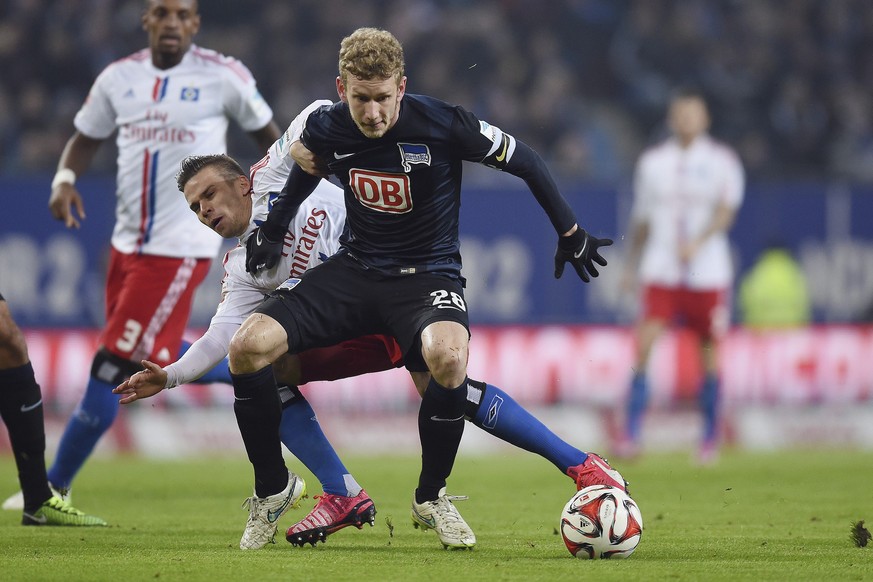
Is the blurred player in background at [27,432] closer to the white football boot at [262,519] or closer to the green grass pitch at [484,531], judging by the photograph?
the green grass pitch at [484,531]

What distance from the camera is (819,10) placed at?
642 inches

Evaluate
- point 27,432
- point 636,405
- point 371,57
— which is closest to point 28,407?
point 27,432

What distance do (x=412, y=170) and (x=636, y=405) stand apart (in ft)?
16.6

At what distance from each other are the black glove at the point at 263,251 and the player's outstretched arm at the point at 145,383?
0.64 metres

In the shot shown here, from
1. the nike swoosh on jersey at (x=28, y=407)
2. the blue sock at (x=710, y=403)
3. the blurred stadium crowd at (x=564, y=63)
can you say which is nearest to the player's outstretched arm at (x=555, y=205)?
the nike swoosh on jersey at (x=28, y=407)

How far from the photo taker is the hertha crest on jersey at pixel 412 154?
5250 mm

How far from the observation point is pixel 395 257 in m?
5.47

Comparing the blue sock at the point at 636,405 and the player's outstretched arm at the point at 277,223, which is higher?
the player's outstretched arm at the point at 277,223

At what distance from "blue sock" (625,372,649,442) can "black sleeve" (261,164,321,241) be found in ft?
16.3

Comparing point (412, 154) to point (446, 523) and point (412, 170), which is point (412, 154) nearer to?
point (412, 170)

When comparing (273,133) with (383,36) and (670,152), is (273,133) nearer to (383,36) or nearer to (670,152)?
(383,36)

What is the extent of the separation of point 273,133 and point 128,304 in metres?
1.18

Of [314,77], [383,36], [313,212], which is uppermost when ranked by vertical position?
[314,77]

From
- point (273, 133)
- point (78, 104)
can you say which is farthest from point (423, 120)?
point (78, 104)
